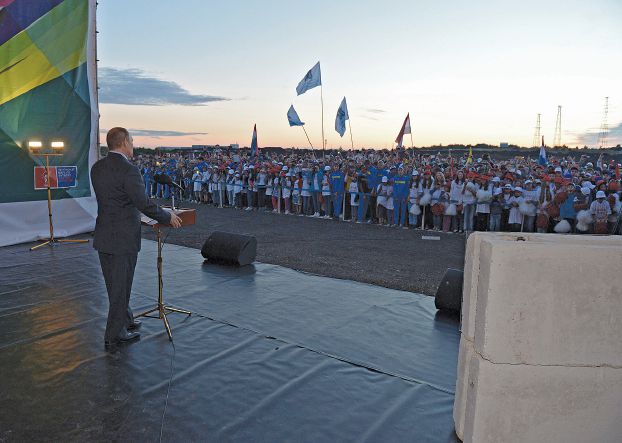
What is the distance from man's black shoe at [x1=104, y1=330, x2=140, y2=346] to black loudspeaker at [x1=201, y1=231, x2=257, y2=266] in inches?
119

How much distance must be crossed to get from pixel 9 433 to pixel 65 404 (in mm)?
395

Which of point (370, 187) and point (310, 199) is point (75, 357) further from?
point (310, 199)

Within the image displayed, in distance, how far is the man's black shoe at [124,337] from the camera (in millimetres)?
4176

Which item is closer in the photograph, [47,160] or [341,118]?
[47,160]

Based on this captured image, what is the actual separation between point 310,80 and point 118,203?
50.3ft

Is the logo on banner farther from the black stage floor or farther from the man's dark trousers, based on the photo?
the man's dark trousers

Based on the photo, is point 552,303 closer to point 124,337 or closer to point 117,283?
point 117,283

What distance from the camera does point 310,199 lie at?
15.9 m

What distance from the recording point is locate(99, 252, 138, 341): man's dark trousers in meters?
4.03

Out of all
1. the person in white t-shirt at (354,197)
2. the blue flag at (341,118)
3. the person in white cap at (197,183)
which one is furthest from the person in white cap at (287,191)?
the person in white cap at (197,183)

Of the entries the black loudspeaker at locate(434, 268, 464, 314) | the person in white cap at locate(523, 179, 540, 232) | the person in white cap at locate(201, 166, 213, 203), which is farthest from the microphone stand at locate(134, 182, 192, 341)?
the person in white cap at locate(201, 166, 213, 203)

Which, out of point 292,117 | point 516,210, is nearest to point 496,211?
point 516,210

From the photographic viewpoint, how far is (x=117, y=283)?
13.3 ft

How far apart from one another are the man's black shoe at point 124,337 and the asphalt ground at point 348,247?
258cm
